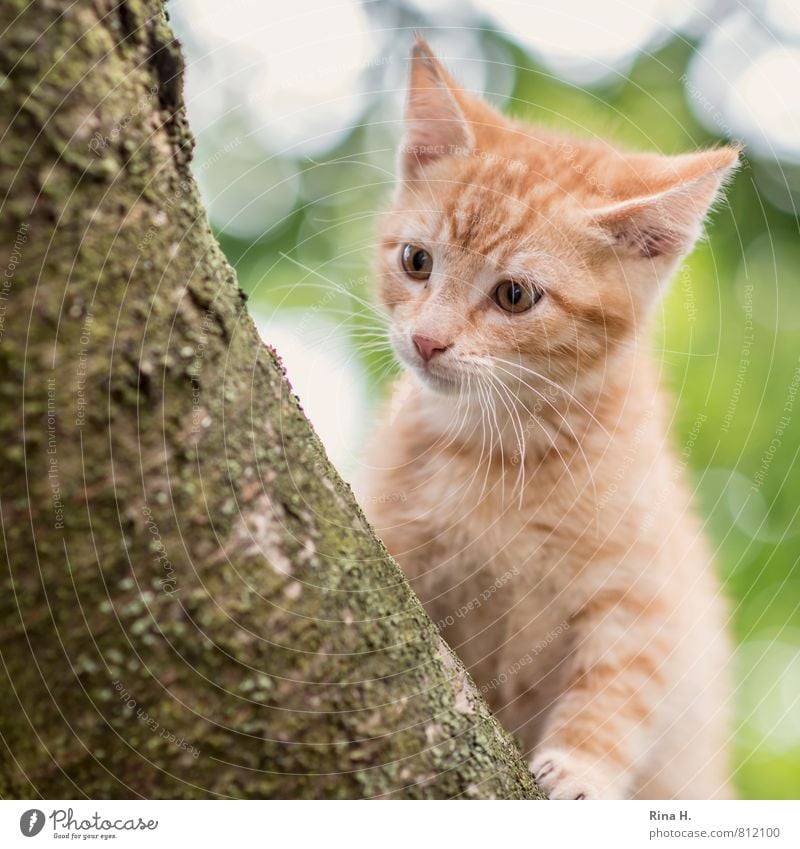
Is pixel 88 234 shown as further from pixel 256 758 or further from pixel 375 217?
pixel 375 217

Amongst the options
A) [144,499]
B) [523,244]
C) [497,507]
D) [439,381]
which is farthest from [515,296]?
[144,499]

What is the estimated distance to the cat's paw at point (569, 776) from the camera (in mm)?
1378

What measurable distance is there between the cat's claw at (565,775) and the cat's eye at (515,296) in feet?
2.80

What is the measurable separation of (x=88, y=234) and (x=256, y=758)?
56 cm

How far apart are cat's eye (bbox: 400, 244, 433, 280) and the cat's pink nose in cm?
22

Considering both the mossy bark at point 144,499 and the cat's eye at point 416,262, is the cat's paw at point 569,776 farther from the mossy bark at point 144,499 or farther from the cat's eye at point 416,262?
the cat's eye at point 416,262

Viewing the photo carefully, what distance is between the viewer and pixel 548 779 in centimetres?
140

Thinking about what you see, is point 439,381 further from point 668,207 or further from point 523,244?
point 668,207

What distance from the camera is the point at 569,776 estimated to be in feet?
4.60

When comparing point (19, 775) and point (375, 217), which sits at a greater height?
point (375, 217)

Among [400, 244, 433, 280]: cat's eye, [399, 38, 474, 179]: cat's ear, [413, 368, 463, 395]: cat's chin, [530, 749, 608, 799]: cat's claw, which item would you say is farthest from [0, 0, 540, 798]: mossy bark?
[399, 38, 474, 179]: cat's ear

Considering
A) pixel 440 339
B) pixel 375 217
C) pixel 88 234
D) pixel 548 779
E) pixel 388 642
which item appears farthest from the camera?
pixel 375 217

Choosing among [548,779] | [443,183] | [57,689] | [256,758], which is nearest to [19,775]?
[57,689]

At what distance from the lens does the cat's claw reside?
1.38m
